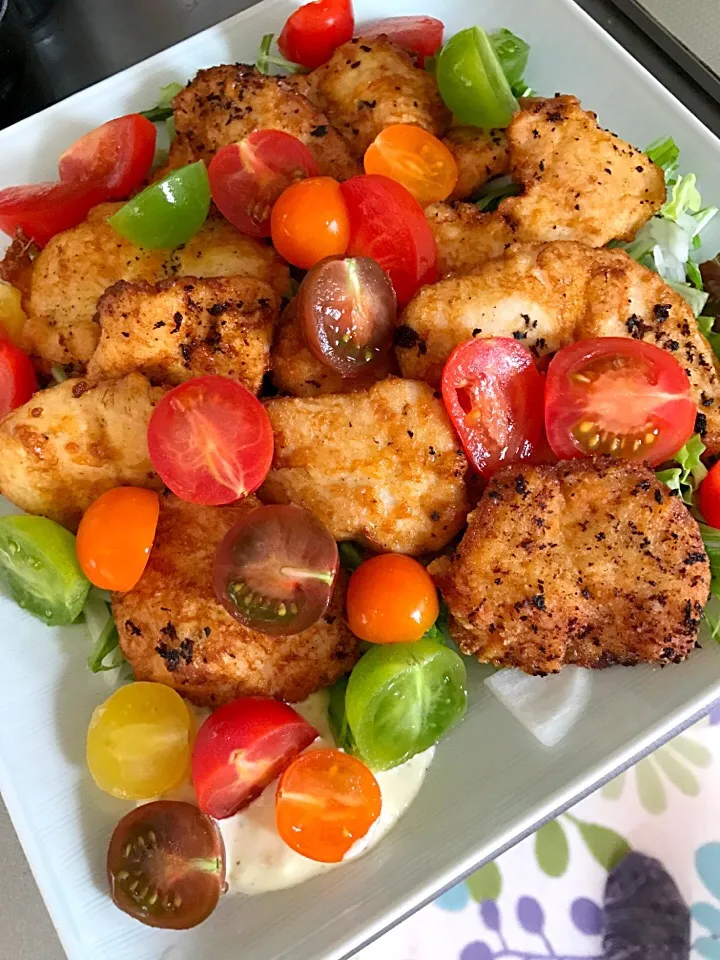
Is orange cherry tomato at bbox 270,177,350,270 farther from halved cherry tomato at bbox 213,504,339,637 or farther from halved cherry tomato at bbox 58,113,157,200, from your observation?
halved cherry tomato at bbox 213,504,339,637

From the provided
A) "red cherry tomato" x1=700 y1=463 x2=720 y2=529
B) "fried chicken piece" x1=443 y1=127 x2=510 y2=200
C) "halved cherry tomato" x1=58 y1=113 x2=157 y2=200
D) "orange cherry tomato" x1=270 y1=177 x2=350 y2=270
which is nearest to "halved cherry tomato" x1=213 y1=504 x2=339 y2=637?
"orange cherry tomato" x1=270 y1=177 x2=350 y2=270

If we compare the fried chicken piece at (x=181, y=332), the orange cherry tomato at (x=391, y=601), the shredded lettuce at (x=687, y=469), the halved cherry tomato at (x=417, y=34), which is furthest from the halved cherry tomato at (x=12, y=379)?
the shredded lettuce at (x=687, y=469)

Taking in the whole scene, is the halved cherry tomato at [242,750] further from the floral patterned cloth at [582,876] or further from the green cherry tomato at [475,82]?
the green cherry tomato at [475,82]

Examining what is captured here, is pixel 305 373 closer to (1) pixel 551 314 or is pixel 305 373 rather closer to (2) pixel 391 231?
(2) pixel 391 231

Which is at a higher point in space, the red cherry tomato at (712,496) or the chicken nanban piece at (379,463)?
the chicken nanban piece at (379,463)

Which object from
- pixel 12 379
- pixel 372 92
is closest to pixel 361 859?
pixel 12 379
